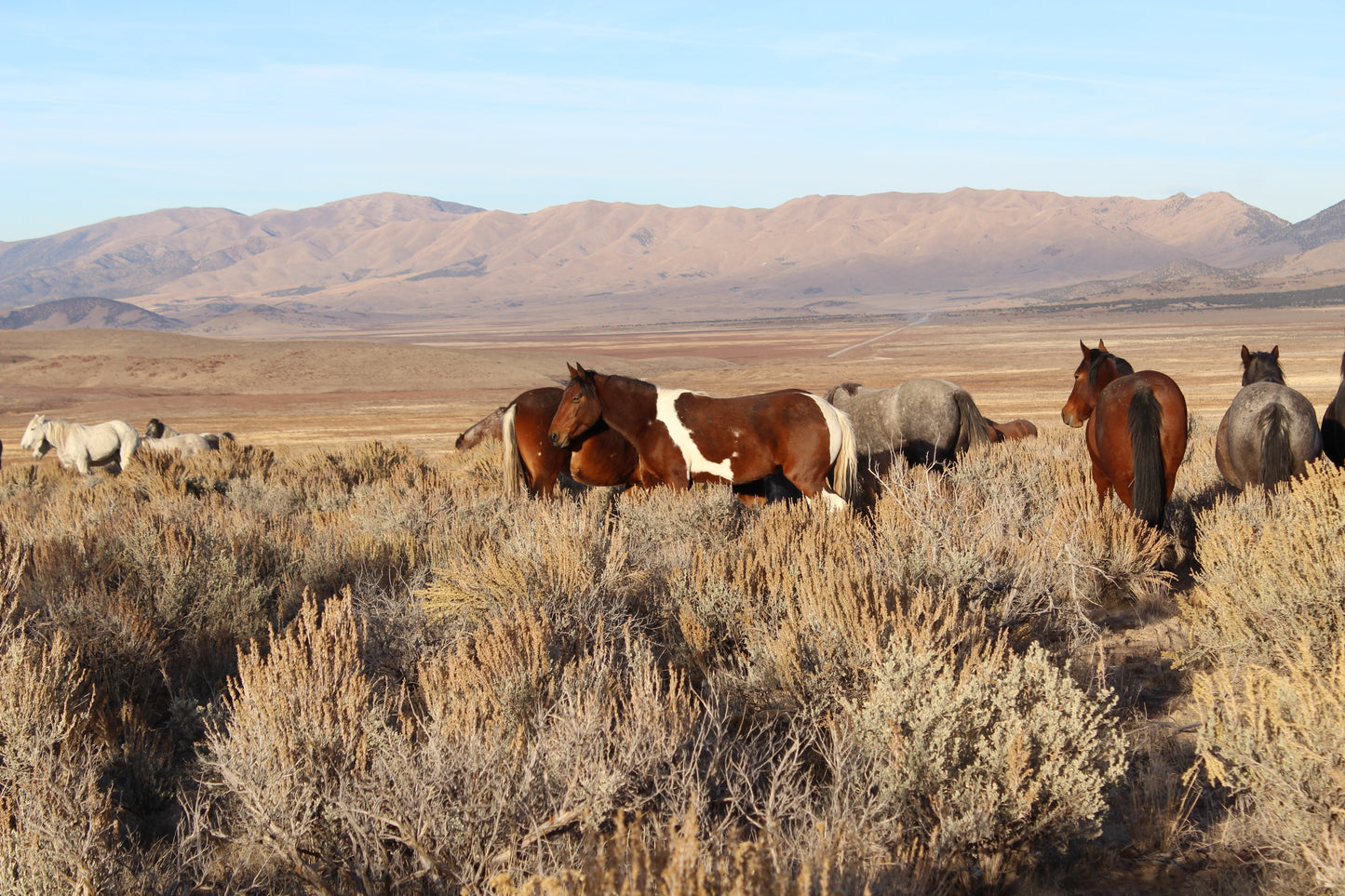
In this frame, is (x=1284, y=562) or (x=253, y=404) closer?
(x=1284, y=562)

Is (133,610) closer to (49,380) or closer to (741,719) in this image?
(741,719)

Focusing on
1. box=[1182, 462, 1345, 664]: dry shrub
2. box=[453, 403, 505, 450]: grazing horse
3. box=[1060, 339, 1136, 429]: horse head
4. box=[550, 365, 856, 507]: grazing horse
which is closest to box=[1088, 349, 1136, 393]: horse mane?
box=[1060, 339, 1136, 429]: horse head

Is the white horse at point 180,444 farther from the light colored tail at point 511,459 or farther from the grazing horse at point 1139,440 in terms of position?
the grazing horse at point 1139,440

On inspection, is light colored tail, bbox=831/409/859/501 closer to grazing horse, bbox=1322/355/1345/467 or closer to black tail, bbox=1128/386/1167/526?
black tail, bbox=1128/386/1167/526

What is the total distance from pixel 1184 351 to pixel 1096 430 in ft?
132

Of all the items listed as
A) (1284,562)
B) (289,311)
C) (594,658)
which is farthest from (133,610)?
(289,311)

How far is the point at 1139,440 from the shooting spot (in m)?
6.26

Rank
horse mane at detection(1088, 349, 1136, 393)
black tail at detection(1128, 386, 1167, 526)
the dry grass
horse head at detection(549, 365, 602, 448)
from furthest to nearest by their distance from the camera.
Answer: horse mane at detection(1088, 349, 1136, 393), horse head at detection(549, 365, 602, 448), black tail at detection(1128, 386, 1167, 526), the dry grass

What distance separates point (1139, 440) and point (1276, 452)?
1.57 m

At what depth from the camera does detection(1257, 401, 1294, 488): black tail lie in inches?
273

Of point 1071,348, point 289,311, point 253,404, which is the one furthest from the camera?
point 289,311

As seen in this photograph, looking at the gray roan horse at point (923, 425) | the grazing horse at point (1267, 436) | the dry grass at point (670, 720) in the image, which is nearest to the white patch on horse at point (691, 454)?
the dry grass at point (670, 720)

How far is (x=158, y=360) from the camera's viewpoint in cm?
3841

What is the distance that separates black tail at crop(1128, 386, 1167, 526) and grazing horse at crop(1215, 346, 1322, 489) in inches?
48.7
